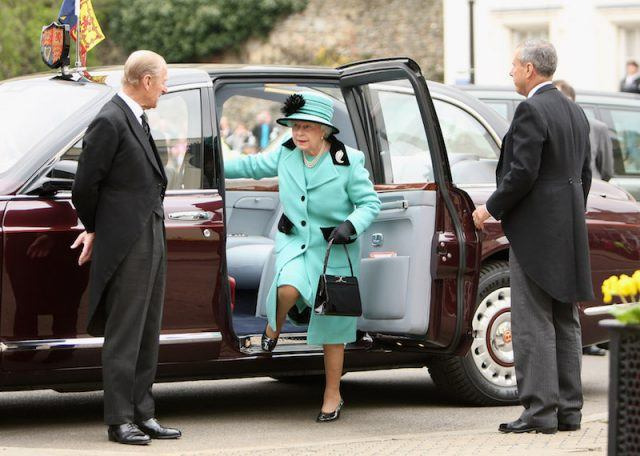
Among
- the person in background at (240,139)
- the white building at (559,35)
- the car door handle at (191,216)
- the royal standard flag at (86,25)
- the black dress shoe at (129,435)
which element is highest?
the white building at (559,35)

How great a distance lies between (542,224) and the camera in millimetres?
7387

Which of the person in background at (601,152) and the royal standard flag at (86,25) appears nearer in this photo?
the royal standard flag at (86,25)

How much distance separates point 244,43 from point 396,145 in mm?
37815

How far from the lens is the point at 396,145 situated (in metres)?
8.44

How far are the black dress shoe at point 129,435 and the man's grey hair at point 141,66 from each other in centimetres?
169

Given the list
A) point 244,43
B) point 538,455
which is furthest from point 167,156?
point 244,43

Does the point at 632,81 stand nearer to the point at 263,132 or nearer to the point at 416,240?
the point at 263,132

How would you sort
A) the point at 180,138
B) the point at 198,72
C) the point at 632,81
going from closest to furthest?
the point at 180,138, the point at 198,72, the point at 632,81

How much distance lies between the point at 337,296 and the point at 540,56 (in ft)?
5.35

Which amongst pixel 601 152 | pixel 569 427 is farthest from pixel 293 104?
pixel 601 152

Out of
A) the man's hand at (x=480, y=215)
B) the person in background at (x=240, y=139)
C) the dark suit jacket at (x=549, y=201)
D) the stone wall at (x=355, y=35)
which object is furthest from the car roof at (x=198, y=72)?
the stone wall at (x=355, y=35)

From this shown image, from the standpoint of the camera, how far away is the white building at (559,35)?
30.7 m

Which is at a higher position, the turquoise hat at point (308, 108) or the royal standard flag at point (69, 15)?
the royal standard flag at point (69, 15)

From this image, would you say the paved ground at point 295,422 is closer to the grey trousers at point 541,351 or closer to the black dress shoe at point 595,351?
the grey trousers at point 541,351
